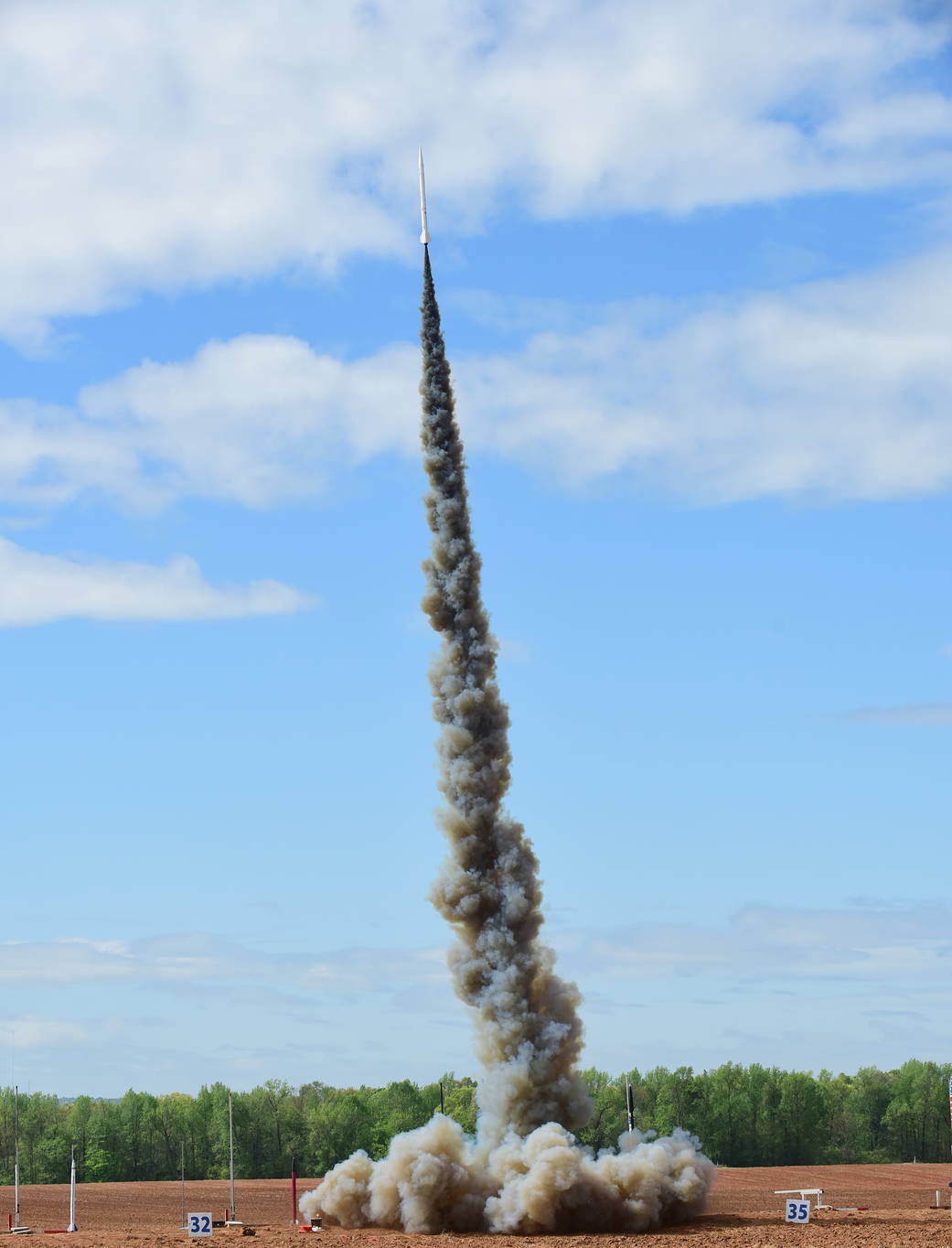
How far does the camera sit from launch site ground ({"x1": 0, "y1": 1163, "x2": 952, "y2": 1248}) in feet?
169

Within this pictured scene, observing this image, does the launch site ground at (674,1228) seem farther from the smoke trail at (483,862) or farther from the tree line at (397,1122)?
the tree line at (397,1122)

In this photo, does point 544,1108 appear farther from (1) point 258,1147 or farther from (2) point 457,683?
(1) point 258,1147

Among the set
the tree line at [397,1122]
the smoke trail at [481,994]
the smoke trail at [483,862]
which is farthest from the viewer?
the tree line at [397,1122]

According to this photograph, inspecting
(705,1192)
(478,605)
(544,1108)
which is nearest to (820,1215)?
(705,1192)

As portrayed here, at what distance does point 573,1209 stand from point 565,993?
7355 millimetres

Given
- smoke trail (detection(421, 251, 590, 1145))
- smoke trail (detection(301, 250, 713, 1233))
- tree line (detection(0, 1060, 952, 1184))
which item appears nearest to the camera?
smoke trail (detection(301, 250, 713, 1233))

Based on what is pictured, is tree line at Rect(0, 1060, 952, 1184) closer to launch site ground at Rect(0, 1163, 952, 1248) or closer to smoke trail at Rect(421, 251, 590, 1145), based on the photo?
launch site ground at Rect(0, 1163, 952, 1248)

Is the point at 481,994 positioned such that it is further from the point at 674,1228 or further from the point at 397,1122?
the point at 397,1122

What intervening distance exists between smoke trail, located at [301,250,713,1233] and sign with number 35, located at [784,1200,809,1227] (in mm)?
2969

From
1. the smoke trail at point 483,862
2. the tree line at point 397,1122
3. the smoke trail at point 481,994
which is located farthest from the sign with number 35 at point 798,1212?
the tree line at point 397,1122

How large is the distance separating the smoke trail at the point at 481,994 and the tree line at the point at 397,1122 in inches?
2263

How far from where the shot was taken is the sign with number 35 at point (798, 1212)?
57.2 meters

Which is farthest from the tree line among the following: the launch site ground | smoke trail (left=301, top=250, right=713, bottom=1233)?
smoke trail (left=301, top=250, right=713, bottom=1233)

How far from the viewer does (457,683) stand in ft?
196
